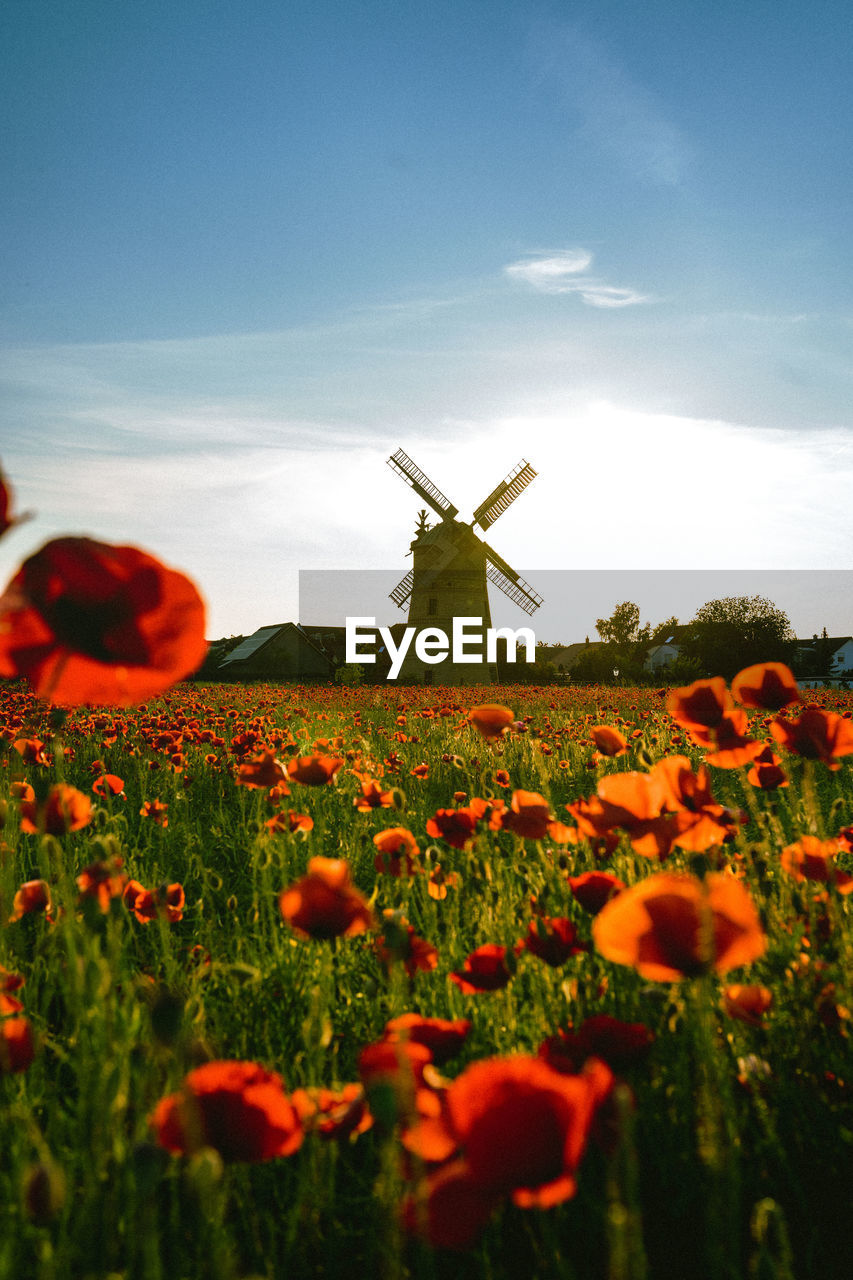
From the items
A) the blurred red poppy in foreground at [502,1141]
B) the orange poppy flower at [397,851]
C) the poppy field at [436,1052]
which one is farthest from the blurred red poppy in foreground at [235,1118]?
the orange poppy flower at [397,851]

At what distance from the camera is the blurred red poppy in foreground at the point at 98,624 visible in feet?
2.97

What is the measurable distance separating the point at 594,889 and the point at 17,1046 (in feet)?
3.28

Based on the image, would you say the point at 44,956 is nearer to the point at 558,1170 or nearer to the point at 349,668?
the point at 558,1170

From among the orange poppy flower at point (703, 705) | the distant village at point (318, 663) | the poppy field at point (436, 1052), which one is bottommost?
the poppy field at point (436, 1052)

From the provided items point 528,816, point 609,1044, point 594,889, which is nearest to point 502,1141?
point 609,1044

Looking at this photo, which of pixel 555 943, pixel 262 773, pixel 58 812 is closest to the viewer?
pixel 555 943

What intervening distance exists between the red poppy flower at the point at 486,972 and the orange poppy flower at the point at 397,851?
0.49 m

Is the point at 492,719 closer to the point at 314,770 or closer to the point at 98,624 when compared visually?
the point at 314,770

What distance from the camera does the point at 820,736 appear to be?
5.42ft

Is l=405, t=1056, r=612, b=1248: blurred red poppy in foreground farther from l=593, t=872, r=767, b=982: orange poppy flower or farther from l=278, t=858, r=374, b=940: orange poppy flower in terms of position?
l=278, t=858, r=374, b=940: orange poppy flower

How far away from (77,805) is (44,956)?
83 cm

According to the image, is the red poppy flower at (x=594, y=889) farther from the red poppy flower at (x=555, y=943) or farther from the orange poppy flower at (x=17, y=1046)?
the orange poppy flower at (x=17, y=1046)

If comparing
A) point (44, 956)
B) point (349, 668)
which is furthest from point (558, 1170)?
point (349, 668)

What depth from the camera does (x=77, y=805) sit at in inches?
63.5
